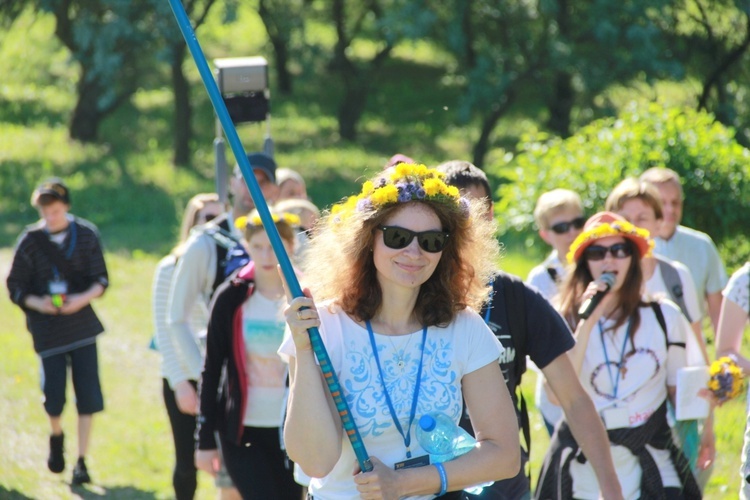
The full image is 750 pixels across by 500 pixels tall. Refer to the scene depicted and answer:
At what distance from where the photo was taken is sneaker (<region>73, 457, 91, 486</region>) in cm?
731

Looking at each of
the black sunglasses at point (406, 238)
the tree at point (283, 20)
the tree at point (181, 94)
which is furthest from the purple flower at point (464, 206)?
the tree at point (283, 20)

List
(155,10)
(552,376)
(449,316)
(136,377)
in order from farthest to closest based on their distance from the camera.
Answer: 1. (155,10)
2. (136,377)
3. (552,376)
4. (449,316)

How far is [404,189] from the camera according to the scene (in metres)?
3.04

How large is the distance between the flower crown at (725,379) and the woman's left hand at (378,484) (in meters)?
1.89

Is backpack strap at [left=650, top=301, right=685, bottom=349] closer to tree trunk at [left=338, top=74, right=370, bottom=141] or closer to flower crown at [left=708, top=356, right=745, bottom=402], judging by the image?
flower crown at [left=708, top=356, right=745, bottom=402]

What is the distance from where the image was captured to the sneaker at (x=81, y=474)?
731 cm

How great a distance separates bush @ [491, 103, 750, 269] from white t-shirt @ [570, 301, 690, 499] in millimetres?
3536

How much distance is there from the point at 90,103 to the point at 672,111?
1675 centimetres

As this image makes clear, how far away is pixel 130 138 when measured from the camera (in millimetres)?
24250

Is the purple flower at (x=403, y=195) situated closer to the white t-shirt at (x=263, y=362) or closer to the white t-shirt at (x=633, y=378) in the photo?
the white t-shirt at (x=633, y=378)

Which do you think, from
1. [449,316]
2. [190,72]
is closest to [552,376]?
[449,316]

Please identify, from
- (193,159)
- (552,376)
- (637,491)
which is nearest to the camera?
(552,376)

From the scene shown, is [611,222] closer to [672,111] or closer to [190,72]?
[672,111]

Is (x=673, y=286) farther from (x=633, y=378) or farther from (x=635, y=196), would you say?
(x=633, y=378)
